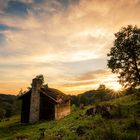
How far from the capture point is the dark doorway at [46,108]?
150ft

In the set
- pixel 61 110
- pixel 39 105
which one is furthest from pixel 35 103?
pixel 61 110

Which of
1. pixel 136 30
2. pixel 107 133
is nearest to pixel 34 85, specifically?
pixel 136 30

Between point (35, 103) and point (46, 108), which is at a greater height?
point (35, 103)

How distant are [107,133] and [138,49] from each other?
36.0 metres

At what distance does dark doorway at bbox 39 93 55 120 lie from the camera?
45781mm

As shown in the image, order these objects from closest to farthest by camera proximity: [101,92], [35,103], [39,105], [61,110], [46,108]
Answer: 1. [35,103]
2. [46,108]
3. [39,105]
4. [61,110]
5. [101,92]

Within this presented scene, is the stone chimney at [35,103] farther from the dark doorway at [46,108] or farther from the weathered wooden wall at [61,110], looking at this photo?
the weathered wooden wall at [61,110]

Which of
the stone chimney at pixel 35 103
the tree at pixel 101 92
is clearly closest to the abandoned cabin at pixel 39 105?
the stone chimney at pixel 35 103

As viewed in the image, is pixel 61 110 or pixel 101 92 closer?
pixel 61 110

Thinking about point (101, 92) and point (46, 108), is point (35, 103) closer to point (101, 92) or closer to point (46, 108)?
point (46, 108)

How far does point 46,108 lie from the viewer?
4634 cm

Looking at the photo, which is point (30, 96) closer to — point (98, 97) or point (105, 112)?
point (105, 112)

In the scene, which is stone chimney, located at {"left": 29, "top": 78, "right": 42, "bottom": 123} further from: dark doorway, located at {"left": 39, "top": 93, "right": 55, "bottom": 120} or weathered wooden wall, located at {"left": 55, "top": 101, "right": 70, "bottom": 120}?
weathered wooden wall, located at {"left": 55, "top": 101, "right": 70, "bottom": 120}

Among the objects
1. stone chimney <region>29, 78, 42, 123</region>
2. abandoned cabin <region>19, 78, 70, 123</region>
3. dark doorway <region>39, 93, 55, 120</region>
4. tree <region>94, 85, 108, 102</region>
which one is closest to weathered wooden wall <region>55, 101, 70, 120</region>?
abandoned cabin <region>19, 78, 70, 123</region>
